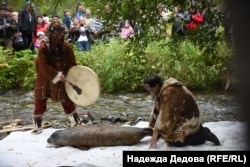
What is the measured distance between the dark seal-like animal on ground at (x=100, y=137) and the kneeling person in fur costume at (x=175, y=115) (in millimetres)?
287

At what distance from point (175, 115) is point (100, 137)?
2.85 feet

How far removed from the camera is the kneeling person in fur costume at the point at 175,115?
16.4 ft

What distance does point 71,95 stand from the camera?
6.24 m

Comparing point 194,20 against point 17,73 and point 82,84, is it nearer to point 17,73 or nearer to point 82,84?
point 82,84

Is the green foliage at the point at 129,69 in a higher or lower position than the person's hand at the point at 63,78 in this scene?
lower

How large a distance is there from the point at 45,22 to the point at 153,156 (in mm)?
7401

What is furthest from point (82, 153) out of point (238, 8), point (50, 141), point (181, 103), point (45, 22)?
point (45, 22)

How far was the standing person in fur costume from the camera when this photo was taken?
589 cm

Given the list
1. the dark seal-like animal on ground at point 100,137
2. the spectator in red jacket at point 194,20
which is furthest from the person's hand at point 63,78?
the spectator in red jacket at point 194,20

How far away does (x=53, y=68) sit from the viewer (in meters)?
5.96

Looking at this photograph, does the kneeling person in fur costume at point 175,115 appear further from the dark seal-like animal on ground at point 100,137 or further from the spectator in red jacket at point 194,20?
A: the spectator in red jacket at point 194,20

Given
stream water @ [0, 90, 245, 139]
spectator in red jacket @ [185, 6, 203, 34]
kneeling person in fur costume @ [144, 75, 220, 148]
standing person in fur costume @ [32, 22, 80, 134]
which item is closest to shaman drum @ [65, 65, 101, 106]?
standing person in fur costume @ [32, 22, 80, 134]

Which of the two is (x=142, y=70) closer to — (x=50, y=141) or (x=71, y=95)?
(x=71, y=95)

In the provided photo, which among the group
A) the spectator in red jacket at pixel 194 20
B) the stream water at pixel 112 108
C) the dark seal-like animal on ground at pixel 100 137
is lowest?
the stream water at pixel 112 108
